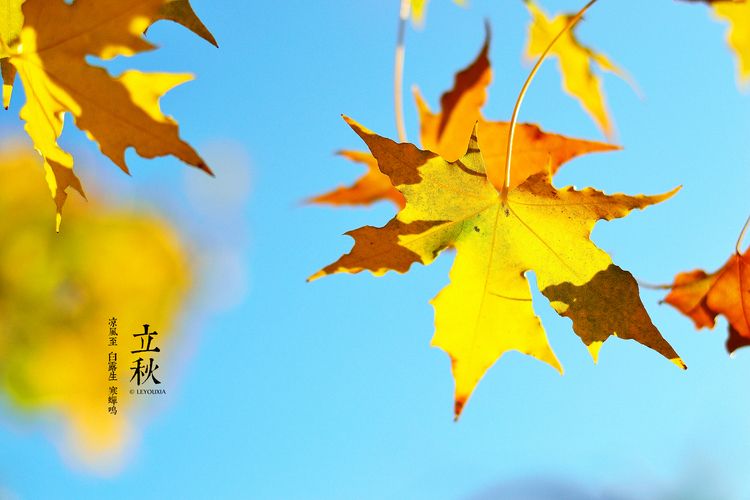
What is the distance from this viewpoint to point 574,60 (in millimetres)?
994

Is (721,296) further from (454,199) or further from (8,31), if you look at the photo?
(8,31)

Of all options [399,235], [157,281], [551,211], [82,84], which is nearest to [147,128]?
[82,84]

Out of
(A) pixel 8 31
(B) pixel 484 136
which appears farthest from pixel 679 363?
(A) pixel 8 31

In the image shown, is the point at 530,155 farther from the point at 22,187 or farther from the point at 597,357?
the point at 22,187

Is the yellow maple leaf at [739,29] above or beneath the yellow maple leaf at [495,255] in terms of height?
above

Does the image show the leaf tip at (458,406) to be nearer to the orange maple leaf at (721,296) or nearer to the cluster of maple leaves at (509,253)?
the cluster of maple leaves at (509,253)

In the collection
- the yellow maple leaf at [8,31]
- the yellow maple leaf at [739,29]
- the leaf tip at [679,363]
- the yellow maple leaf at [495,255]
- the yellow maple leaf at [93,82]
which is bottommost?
the leaf tip at [679,363]

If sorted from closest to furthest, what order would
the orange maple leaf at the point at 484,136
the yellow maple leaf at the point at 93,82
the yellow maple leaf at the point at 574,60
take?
the yellow maple leaf at the point at 93,82
the orange maple leaf at the point at 484,136
the yellow maple leaf at the point at 574,60

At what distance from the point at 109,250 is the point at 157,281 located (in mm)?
431

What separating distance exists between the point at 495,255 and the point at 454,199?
0.07 meters

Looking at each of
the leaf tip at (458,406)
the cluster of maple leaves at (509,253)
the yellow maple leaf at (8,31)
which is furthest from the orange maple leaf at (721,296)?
the yellow maple leaf at (8,31)

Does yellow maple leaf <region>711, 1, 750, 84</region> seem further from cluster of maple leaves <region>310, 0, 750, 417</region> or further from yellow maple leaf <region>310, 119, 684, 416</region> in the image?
yellow maple leaf <region>310, 119, 684, 416</region>

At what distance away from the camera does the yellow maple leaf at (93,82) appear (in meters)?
0.50

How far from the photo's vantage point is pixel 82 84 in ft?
1.78
